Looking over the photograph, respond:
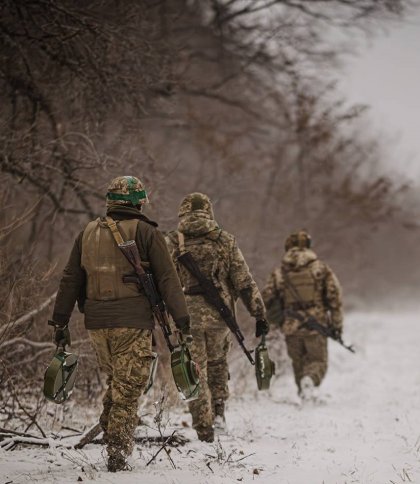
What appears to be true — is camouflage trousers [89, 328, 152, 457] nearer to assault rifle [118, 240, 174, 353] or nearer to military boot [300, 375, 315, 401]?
assault rifle [118, 240, 174, 353]

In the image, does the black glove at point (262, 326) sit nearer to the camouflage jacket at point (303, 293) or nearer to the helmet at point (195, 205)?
the helmet at point (195, 205)

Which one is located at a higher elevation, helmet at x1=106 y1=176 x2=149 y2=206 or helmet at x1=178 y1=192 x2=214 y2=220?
helmet at x1=178 y1=192 x2=214 y2=220

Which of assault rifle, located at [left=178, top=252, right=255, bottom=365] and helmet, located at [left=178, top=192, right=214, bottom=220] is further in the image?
helmet, located at [left=178, top=192, right=214, bottom=220]

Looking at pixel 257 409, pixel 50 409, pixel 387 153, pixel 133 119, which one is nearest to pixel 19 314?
pixel 50 409

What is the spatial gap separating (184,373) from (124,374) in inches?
15.4

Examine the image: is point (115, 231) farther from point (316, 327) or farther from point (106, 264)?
point (316, 327)

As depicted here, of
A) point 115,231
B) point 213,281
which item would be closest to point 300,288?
point 213,281

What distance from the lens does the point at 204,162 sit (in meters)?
14.0

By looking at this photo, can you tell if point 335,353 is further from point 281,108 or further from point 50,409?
point 50,409

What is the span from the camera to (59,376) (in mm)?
3795

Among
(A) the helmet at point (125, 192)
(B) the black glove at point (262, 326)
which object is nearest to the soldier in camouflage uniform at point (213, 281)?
(B) the black glove at point (262, 326)

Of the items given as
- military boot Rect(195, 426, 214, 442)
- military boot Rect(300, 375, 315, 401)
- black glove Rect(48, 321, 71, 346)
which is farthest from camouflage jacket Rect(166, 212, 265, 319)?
military boot Rect(300, 375, 315, 401)

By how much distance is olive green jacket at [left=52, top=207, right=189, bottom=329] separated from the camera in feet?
12.4

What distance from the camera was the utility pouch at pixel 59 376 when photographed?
12.3 ft
